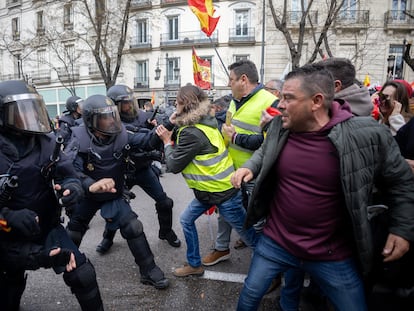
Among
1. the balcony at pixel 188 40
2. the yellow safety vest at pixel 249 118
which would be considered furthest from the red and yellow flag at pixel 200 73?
the balcony at pixel 188 40

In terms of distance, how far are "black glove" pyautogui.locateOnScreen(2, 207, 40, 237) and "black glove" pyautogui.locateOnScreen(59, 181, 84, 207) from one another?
0.63 ft

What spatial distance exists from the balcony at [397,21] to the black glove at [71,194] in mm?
23844

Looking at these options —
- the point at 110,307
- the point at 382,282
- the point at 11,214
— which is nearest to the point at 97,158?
the point at 11,214

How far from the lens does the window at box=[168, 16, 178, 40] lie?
2566 centimetres

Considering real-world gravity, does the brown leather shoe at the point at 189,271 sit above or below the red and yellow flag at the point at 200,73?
below

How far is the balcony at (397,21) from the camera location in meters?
20.8

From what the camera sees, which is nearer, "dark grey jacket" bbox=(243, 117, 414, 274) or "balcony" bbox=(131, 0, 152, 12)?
"dark grey jacket" bbox=(243, 117, 414, 274)

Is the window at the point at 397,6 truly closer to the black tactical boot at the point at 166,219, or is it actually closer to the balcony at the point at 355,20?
the balcony at the point at 355,20

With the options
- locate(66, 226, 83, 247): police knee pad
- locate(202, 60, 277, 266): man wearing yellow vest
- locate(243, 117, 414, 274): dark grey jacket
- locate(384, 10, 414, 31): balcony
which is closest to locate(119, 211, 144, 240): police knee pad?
locate(66, 226, 83, 247): police knee pad

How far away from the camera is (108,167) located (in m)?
2.98

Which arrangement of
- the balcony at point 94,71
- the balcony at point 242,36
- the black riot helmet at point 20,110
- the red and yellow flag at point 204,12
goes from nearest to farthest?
1. the black riot helmet at point 20,110
2. the red and yellow flag at point 204,12
3. the balcony at point 242,36
4. the balcony at point 94,71

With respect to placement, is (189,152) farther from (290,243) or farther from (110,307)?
(110,307)

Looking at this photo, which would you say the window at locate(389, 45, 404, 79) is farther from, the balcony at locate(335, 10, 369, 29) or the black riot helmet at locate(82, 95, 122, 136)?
the black riot helmet at locate(82, 95, 122, 136)

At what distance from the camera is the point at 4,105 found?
2.08m
